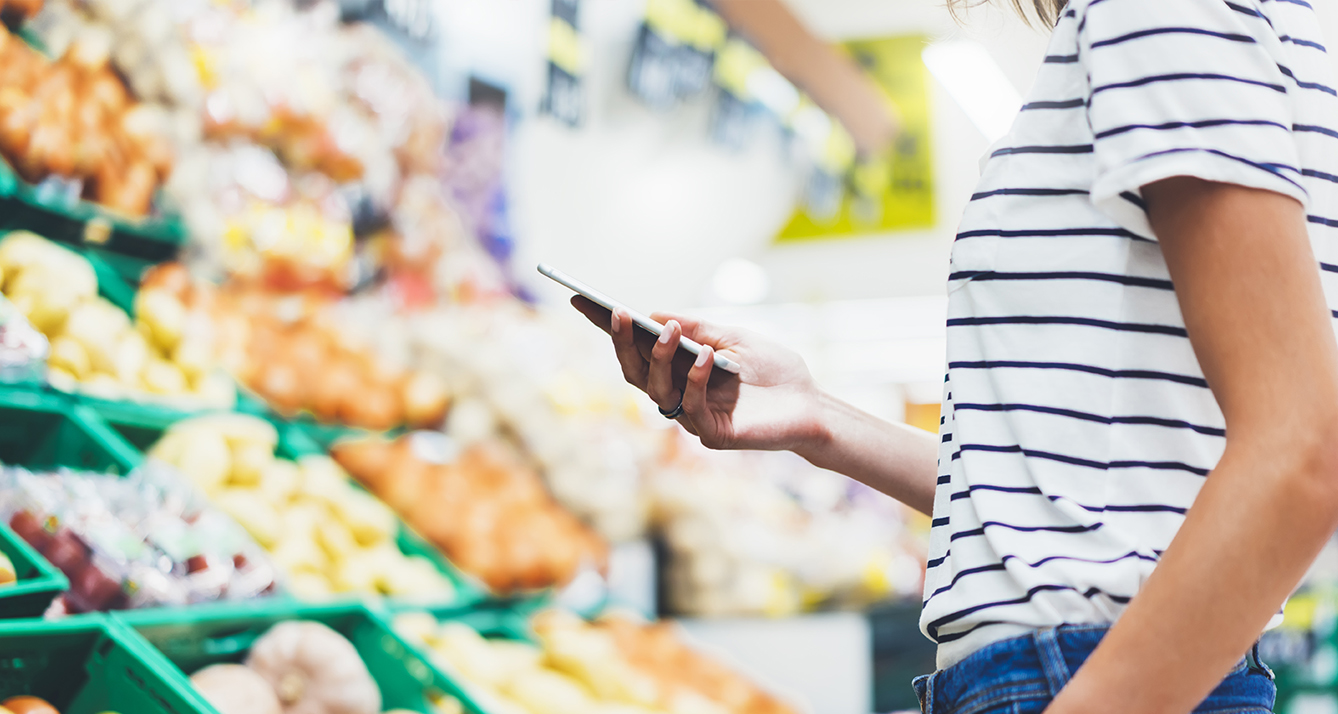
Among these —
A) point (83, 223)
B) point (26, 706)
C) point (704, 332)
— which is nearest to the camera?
point (704, 332)

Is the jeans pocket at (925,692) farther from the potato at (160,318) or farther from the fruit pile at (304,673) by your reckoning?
the potato at (160,318)

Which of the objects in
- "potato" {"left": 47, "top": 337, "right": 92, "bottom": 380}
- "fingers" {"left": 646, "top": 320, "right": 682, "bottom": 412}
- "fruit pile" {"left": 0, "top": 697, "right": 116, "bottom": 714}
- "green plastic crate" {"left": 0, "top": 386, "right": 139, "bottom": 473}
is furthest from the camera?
"potato" {"left": 47, "top": 337, "right": 92, "bottom": 380}

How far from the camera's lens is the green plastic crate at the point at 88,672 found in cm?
125

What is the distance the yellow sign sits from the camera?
24.8 feet

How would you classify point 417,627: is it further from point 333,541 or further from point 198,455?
point 198,455

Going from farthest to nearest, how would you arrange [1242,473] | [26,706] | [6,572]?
[6,572] → [26,706] → [1242,473]

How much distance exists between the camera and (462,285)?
11.9ft

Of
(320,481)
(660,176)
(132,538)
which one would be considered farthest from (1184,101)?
(660,176)

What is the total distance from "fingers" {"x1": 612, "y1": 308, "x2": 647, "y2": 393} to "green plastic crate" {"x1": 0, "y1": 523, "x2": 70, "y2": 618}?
0.87 meters

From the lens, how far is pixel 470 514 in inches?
108

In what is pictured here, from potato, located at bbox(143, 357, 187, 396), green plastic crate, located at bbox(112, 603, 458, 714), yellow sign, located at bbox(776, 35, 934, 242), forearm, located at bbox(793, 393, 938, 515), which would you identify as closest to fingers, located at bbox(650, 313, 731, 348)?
forearm, located at bbox(793, 393, 938, 515)

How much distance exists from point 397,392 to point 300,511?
0.73 metres

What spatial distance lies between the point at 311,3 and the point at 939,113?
586 centimetres

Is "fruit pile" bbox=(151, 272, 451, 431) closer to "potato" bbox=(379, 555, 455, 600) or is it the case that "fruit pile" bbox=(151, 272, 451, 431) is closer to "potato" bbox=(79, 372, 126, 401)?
"potato" bbox=(79, 372, 126, 401)
